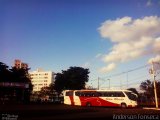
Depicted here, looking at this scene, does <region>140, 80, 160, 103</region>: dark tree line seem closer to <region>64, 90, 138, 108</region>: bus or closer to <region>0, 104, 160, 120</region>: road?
<region>64, 90, 138, 108</region>: bus

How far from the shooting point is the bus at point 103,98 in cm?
4075

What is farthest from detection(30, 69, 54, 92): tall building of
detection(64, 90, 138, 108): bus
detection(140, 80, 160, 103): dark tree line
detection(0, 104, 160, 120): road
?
detection(0, 104, 160, 120): road

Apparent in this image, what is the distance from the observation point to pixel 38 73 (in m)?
178

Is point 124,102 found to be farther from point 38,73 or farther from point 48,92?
point 38,73

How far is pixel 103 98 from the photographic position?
141ft

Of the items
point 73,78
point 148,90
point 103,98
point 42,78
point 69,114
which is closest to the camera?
point 69,114

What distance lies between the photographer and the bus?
40750 millimetres

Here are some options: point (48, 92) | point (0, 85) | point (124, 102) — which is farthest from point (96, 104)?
point (48, 92)

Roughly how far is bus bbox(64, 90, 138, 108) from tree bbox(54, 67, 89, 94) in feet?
82.5

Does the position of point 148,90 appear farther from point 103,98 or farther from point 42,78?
point 42,78

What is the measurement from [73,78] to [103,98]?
30638mm

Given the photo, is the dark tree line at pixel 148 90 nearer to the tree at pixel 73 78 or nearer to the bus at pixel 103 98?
the tree at pixel 73 78

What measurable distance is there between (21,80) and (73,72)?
50.0ft

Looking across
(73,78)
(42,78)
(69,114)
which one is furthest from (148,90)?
(42,78)
